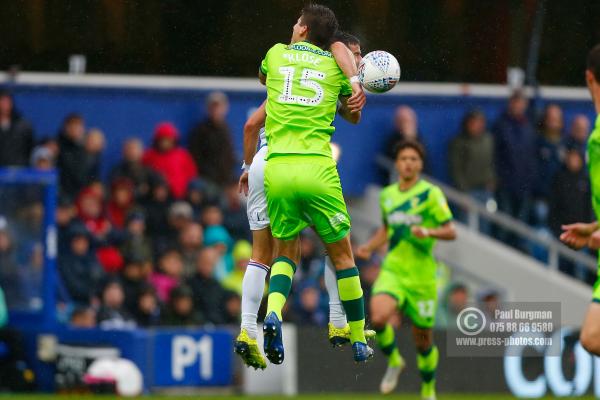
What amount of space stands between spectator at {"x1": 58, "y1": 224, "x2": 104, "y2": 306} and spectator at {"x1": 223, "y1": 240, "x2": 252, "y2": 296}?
5.41 ft

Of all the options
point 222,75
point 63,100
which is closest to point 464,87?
point 222,75

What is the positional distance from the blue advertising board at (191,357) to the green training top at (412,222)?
2.57 meters

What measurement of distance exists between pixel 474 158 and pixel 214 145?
3.52 metres

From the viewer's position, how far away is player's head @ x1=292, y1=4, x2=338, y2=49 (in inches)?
420

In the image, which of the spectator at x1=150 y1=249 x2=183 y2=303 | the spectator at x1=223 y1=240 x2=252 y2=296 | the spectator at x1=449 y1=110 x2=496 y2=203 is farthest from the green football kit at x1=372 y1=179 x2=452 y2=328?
the spectator at x1=449 y1=110 x2=496 y2=203

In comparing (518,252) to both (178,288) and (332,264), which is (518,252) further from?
(332,264)

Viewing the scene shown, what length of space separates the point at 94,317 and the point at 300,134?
21.3 ft

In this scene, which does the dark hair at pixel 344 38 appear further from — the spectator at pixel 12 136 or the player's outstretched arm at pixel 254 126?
the spectator at pixel 12 136

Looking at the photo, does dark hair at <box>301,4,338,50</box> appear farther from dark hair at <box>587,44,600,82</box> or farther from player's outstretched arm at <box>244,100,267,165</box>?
dark hair at <box>587,44,600,82</box>

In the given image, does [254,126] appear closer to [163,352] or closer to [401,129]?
[163,352]

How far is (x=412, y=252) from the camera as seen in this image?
47.4ft

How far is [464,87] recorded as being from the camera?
67.4 ft

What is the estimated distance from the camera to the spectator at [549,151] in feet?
64.8

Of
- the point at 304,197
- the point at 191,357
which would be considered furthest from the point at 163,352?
the point at 304,197
